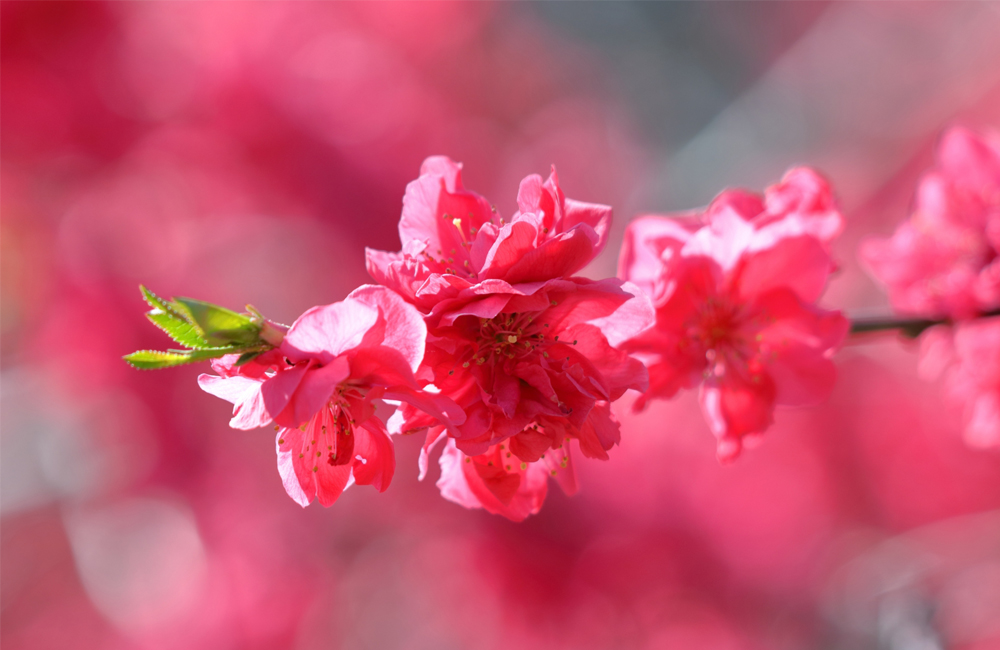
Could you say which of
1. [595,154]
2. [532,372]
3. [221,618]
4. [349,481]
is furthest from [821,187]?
[595,154]

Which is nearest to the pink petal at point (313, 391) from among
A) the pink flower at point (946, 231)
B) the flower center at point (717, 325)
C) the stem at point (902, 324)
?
the flower center at point (717, 325)

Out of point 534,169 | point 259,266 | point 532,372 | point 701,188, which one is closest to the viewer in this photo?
point 532,372

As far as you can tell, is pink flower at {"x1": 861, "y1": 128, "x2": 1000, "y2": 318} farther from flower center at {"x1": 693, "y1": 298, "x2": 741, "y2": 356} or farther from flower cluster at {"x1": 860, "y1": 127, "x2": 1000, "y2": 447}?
flower center at {"x1": 693, "y1": 298, "x2": 741, "y2": 356}

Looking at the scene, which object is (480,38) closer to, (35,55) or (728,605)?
(35,55)

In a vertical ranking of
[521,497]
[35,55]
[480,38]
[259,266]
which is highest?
[480,38]

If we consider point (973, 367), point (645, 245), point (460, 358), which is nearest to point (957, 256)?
point (973, 367)

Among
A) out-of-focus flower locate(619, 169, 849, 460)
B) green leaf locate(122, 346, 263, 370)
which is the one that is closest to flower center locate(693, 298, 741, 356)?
Answer: out-of-focus flower locate(619, 169, 849, 460)

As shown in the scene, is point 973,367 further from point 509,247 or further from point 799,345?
point 509,247
